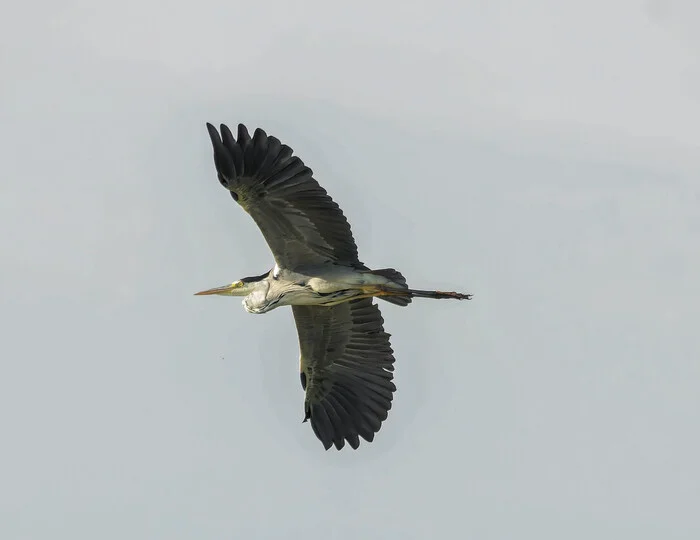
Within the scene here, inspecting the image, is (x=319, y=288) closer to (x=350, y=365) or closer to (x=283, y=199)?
(x=283, y=199)

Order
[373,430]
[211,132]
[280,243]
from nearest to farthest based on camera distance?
[211,132]
[280,243]
[373,430]

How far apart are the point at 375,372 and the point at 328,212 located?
8.76 ft

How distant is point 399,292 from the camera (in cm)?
1681

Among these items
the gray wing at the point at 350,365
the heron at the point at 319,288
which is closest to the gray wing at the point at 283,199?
the heron at the point at 319,288

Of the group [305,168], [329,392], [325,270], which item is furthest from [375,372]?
[305,168]

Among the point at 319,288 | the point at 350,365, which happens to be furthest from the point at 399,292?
the point at 350,365

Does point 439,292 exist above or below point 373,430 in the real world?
above

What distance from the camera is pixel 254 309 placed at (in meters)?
17.3

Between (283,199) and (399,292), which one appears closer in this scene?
(283,199)

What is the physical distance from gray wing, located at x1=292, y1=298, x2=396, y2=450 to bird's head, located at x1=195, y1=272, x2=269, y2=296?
2.21 ft

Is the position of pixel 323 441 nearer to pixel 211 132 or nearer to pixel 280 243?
pixel 280 243

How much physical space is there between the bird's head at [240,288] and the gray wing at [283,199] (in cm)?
57

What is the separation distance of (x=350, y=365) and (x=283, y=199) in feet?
9.62

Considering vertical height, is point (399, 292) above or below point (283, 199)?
below
